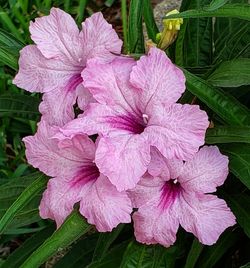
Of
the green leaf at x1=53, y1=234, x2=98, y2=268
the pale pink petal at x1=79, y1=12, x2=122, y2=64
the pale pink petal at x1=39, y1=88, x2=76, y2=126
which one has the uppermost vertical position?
the pale pink petal at x1=79, y1=12, x2=122, y2=64

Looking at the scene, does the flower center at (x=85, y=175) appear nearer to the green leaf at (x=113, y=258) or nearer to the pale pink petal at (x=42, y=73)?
the pale pink petal at (x=42, y=73)

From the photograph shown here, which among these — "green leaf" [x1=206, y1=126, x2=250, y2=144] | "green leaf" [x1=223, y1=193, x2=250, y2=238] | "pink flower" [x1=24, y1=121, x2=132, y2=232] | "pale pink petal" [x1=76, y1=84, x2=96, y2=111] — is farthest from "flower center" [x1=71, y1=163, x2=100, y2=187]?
"green leaf" [x1=223, y1=193, x2=250, y2=238]

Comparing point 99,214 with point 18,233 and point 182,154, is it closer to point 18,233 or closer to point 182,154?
point 182,154

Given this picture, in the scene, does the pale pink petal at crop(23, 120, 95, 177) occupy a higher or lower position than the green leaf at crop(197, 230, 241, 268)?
higher

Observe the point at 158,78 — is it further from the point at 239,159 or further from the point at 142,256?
the point at 142,256

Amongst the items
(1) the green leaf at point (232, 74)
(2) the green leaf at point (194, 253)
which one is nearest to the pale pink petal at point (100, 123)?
(1) the green leaf at point (232, 74)

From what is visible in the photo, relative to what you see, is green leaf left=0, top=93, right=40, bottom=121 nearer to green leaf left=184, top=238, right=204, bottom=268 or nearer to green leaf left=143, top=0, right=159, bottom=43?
green leaf left=143, top=0, right=159, bottom=43
